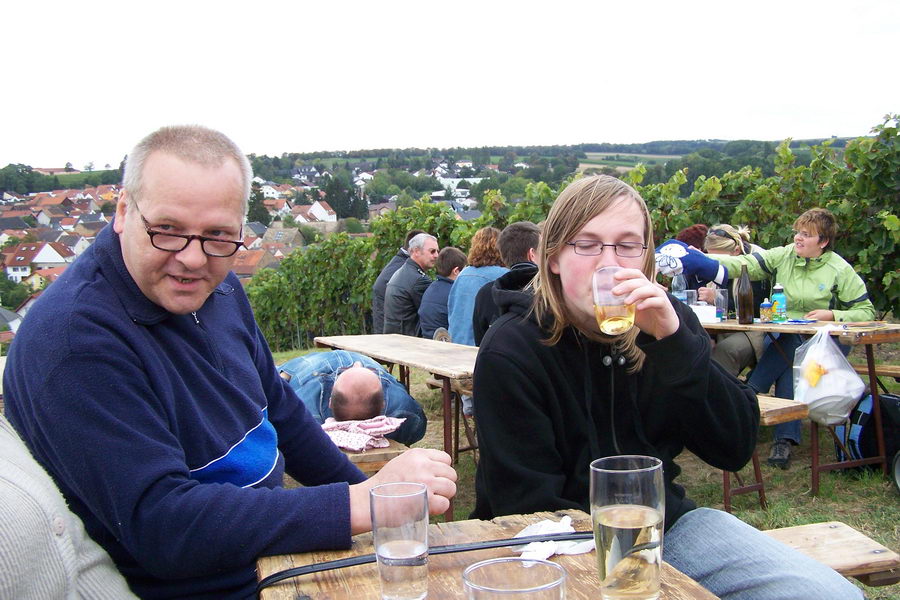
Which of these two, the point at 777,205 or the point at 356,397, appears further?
the point at 777,205

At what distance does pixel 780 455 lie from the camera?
17.8 feet

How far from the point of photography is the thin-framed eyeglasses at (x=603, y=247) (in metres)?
1.96

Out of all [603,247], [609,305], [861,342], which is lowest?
[861,342]

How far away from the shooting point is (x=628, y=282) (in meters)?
1.66

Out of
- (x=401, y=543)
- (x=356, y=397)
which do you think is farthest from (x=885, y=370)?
(x=401, y=543)

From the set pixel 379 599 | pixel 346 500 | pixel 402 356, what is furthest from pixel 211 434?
pixel 402 356

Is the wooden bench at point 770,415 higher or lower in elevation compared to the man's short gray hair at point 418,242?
lower

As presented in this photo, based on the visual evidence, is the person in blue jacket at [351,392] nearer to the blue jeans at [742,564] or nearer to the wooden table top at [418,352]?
the wooden table top at [418,352]

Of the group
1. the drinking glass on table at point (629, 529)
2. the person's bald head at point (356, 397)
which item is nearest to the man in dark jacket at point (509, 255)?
the person's bald head at point (356, 397)

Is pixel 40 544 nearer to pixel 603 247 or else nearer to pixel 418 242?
pixel 603 247

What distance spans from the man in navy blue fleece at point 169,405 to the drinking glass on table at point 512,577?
0.46 meters

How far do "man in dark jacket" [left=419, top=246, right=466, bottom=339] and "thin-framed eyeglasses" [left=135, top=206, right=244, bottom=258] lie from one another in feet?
18.8

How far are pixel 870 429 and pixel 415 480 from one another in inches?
179

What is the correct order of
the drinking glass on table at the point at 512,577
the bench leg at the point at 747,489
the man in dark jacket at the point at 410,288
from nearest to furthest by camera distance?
the drinking glass on table at the point at 512,577 → the bench leg at the point at 747,489 → the man in dark jacket at the point at 410,288
